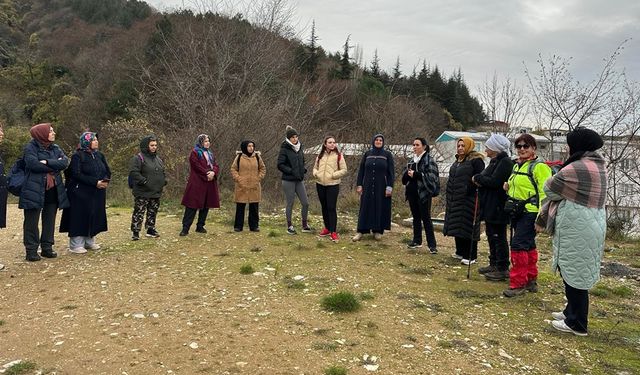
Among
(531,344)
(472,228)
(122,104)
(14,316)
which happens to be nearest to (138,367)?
(14,316)

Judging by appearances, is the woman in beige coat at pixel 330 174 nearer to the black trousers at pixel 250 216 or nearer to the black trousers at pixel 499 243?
the black trousers at pixel 250 216

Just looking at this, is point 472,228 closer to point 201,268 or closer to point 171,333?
point 201,268

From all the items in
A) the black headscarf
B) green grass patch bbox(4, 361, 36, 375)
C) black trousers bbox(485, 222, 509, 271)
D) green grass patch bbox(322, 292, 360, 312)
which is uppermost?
the black headscarf

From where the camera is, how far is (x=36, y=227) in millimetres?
6180

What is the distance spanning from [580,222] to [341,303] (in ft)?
7.84

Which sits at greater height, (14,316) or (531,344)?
(531,344)

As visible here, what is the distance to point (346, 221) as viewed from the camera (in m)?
10.5

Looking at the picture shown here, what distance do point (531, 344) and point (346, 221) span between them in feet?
22.0

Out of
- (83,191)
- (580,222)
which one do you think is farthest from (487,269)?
(83,191)

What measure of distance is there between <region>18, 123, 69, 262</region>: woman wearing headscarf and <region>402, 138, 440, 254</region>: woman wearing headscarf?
5.17 m

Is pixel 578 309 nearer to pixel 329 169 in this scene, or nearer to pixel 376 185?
pixel 376 185

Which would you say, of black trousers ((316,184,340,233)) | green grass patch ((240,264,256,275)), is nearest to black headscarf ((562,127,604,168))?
green grass patch ((240,264,256,275))

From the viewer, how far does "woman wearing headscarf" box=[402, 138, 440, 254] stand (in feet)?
23.0

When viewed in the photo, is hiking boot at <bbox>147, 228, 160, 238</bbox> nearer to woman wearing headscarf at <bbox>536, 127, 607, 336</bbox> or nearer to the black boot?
the black boot
